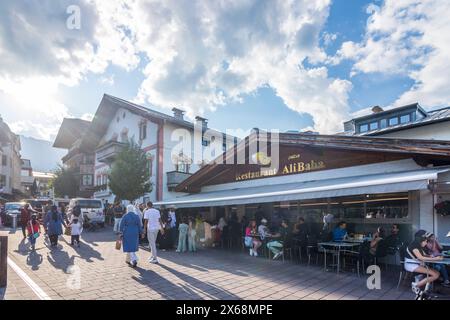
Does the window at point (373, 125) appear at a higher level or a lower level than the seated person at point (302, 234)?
higher

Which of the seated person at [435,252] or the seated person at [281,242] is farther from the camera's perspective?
the seated person at [281,242]

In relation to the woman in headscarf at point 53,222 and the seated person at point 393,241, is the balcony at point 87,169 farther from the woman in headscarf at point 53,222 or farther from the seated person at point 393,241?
the seated person at point 393,241

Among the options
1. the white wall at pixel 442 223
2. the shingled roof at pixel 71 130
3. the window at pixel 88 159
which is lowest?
the white wall at pixel 442 223

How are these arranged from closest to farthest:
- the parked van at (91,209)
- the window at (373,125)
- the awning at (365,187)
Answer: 1. the awning at (365,187)
2. the parked van at (91,209)
3. the window at (373,125)

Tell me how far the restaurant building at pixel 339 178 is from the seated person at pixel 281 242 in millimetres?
971

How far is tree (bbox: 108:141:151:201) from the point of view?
60.8ft

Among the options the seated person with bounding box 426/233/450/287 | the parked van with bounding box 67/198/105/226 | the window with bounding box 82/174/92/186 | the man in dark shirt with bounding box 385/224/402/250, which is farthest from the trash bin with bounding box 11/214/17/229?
the seated person with bounding box 426/233/450/287

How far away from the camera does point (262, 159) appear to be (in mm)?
13070

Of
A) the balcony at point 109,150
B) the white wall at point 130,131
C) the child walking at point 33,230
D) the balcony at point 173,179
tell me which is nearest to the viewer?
the child walking at point 33,230

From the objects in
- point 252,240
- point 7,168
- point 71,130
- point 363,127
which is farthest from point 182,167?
point 7,168

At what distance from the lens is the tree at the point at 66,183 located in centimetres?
3612

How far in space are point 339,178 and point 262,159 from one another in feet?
13.0

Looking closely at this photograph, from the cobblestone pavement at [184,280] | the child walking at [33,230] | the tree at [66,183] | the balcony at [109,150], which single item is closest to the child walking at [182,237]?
the cobblestone pavement at [184,280]

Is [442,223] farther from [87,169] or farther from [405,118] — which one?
[87,169]
